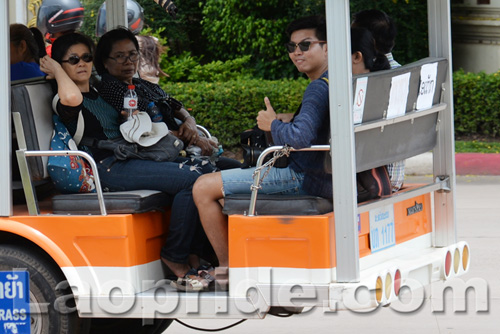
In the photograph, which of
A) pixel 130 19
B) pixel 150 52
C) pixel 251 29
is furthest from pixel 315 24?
pixel 251 29

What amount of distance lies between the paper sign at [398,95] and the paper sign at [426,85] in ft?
0.53

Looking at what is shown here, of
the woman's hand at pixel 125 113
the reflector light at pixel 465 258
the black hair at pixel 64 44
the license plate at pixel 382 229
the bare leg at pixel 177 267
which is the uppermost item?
the black hair at pixel 64 44

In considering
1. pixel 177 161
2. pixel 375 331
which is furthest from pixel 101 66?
pixel 375 331

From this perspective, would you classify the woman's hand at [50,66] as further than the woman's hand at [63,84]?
Yes

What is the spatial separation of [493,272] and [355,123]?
374 centimetres

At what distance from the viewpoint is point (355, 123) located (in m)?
4.23

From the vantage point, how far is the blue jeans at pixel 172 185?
4746 mm

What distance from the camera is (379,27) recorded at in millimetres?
5387

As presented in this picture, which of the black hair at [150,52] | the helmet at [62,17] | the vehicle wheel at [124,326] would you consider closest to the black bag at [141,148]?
the vehicle wheel at [124,326]

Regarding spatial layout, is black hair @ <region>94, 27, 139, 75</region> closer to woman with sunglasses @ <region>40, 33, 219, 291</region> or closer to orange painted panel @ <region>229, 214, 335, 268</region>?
woman with sunglasses @ <region>40, 33, 219, 291</region>

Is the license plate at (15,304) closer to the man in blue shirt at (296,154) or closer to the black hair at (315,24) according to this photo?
the man in blue shirt at (296,154)

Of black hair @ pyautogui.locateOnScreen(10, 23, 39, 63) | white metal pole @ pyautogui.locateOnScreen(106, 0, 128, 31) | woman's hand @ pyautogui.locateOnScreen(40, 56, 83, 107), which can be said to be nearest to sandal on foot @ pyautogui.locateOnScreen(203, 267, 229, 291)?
woman's hand @ pyautogui.locateOnScreen(40, 56, 83, 107)

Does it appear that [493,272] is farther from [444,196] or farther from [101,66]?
[101,66]

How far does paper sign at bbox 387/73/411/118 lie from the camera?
15.1 feet
